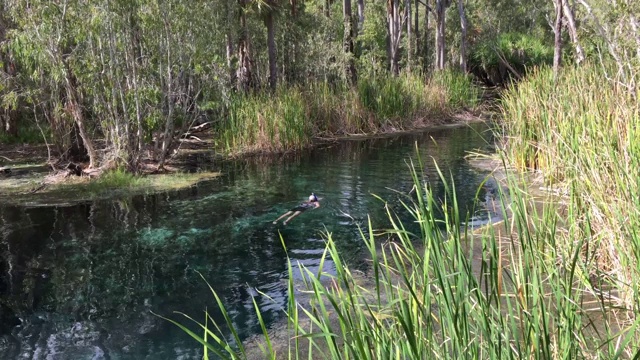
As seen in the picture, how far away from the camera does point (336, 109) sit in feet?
50.4

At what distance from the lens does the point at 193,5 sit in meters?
10.8

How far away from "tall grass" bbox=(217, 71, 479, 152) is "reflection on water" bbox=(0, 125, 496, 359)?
2.75 metres

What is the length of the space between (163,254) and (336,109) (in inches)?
387

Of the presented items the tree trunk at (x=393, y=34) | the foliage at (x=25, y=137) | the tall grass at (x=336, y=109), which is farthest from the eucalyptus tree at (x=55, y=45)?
the tree trunk at (x=393, y=34)

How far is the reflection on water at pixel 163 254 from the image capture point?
4352 millimetres

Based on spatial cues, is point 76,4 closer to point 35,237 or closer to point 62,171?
A: point 62,171

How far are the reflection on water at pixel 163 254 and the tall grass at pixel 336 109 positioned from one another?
275 centimetres

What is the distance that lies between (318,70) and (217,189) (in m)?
12.5

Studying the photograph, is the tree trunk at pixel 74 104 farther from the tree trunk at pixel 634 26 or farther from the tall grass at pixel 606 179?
the tree trunk at pixel 634 26

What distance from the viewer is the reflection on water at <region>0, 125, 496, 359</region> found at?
14.3 feet

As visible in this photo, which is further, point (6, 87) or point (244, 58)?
point (244, 58)

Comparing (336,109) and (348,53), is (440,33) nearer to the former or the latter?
(348,53)

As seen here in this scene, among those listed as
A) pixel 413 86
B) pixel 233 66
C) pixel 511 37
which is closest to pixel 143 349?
pixel 233 66

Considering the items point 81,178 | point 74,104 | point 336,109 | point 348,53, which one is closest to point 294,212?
point 81,178
